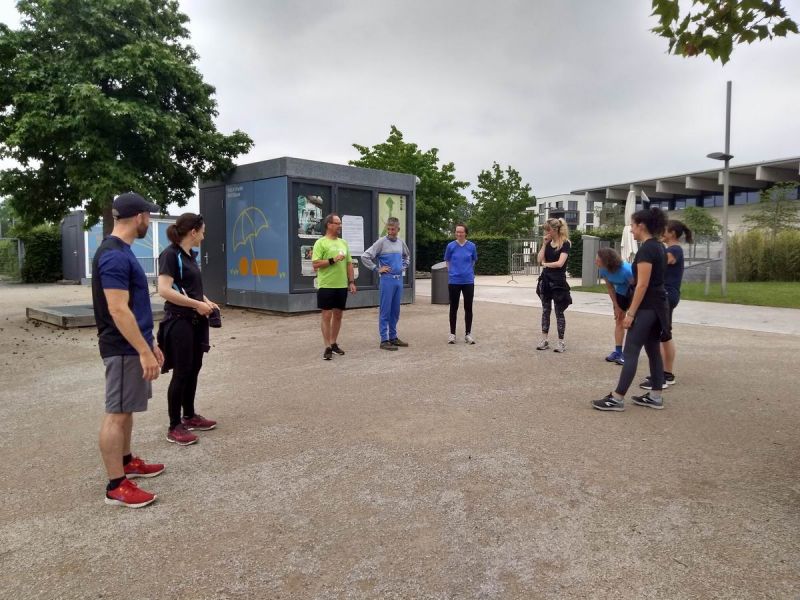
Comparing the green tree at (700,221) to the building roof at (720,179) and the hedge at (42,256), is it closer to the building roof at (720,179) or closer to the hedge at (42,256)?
the building roof at (720,179)

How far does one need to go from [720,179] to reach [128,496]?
Answer: 47.8 m

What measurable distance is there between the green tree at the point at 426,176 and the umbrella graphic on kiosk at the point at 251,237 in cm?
1965

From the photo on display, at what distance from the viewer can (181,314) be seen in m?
4.16

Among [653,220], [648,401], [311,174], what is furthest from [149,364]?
[311,174]

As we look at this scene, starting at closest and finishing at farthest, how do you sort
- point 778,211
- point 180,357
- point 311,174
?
point 180,357
point 311,174
point 778,211

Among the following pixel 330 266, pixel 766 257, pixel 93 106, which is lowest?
pixel 330 266

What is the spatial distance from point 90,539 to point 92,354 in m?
5.88

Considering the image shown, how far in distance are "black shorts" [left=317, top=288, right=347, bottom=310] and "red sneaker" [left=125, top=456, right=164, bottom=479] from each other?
3771 millimetres

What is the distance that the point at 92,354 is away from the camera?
26.2ft

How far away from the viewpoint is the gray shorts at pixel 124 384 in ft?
10.4

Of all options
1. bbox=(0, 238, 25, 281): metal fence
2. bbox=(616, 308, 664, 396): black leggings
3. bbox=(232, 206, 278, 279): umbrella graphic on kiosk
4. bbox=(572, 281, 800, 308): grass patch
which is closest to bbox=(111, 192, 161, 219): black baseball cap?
bbox=(616, 308, 664, 396): black leggings

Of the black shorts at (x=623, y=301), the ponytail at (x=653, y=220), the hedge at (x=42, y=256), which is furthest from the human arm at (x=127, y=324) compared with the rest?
the hedge at (x=42, y=256)

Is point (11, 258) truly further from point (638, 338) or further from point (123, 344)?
point (638, 338)

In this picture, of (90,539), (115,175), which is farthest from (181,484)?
(115,175)
